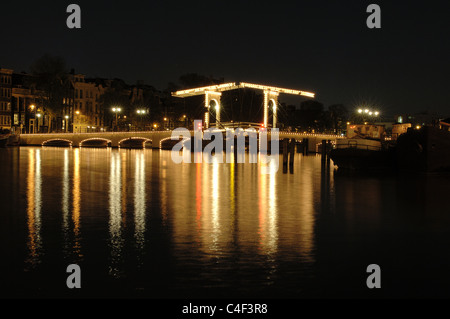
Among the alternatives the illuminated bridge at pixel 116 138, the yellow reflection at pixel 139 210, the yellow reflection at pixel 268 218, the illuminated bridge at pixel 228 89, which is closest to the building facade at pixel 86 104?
the illuminated bridge at pixel 116 138

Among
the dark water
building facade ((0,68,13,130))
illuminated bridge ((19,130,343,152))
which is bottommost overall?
the dark water

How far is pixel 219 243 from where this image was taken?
10.3 meters

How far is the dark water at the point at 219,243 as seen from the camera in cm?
763

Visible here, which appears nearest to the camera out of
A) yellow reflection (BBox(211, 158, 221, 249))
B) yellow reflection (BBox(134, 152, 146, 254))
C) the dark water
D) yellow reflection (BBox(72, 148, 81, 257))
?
the dark water

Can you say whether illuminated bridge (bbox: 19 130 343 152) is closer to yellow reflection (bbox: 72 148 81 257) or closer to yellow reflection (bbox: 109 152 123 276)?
yellow reflection (bbox: 72 148 81 257)

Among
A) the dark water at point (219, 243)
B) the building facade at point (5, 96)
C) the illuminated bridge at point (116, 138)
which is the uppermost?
the building facade at point (5, 96)

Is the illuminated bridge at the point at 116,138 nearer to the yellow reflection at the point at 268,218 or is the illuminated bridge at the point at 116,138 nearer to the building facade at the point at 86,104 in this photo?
the building facade at the point at 86,104

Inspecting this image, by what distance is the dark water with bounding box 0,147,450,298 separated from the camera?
7629 mm

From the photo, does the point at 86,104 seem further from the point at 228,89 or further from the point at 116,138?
the point at 228,89

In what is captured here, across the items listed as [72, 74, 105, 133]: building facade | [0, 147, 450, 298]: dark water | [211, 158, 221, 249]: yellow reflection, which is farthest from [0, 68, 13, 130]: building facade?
[0, 147, 450, 298]: dark water

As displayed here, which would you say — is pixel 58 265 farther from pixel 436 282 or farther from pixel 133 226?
pixel 436 282

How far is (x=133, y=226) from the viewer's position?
39.4 feet

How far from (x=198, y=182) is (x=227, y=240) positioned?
1389 centimetres

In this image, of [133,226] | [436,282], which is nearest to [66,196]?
[133,226]
